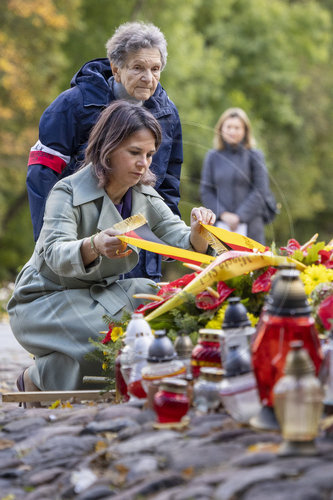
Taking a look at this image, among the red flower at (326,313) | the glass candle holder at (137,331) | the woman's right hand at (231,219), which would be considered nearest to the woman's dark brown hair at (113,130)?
the glass candle holder at (137,331)

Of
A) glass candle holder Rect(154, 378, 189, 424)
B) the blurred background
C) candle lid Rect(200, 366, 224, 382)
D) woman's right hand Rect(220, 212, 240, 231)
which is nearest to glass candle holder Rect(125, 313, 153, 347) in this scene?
candle lid Rect(200, 366, 224, 382)

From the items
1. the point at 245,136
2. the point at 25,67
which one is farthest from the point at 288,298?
the point at 25,67

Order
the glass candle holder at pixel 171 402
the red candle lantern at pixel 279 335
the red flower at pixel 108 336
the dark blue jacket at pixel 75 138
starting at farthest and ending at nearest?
1. the dark blue jacket at pixel 75 138
2. the red flower at pixel 108 336
3. the glass candle holder at pixel 171 402
4. the red candle lantern at pixel 279 335

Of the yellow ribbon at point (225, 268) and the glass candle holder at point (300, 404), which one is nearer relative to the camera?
the glass candle holder at point (300, 404)

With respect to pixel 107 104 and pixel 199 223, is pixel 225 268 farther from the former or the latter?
pixel 107 104

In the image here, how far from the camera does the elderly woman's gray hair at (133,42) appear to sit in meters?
4.50

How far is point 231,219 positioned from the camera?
21.3 ft

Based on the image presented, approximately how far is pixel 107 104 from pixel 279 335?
8.19 feet

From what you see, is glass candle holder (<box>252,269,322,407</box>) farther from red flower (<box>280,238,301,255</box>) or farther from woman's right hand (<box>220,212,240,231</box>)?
woman's right hand (<box>220,212,240,231</box>)

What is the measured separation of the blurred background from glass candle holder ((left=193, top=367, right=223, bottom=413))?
6057 millimetres

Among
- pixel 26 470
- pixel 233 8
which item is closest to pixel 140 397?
pixel 26 470

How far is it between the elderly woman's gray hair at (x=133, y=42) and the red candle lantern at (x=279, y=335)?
2.30 m

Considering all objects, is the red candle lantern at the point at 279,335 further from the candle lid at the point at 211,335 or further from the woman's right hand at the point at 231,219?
the woman's right hand at the point at 231,219

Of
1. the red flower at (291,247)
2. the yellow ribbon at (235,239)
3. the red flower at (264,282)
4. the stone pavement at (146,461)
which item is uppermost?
the yellow ribbon at (235,239)
